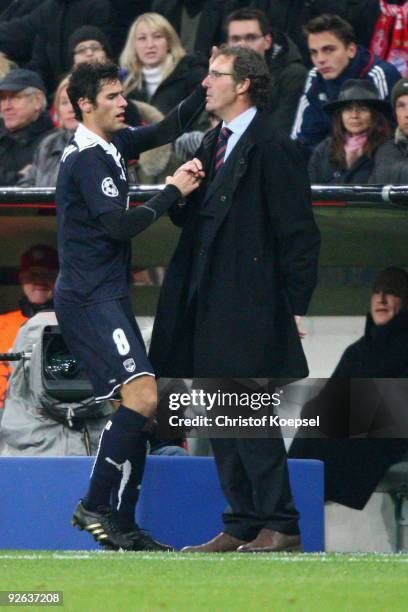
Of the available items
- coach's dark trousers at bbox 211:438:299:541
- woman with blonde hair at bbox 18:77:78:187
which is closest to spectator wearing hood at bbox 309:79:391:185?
woman with blonde hair at bbox 18:77:78:187

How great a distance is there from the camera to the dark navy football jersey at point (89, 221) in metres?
6.74

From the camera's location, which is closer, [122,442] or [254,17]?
[122,442]

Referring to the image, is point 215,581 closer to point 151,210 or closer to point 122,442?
point 122,442

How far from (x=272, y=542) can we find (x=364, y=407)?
238cm

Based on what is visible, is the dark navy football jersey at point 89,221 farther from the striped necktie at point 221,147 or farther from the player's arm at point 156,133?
the striped necktie at point 221,147

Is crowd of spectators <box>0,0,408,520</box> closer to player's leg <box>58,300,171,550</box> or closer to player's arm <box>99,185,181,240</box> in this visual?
player's arm <box>99,185,181,240</box>

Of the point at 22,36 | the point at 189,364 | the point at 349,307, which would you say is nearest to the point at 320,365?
the point at 349,307

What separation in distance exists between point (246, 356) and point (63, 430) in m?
1.64

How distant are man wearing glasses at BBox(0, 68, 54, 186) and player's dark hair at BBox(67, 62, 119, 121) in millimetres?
2993

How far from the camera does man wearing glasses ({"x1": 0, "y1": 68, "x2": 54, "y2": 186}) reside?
998 centimetres

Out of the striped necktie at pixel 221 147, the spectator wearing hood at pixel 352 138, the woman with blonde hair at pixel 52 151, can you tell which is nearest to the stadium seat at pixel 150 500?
the striped necktie at pixel 221 147

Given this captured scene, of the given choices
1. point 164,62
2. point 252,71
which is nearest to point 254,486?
point 252,71

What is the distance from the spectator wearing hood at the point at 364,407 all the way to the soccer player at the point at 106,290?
82.7 inches

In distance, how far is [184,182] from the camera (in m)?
6.84
